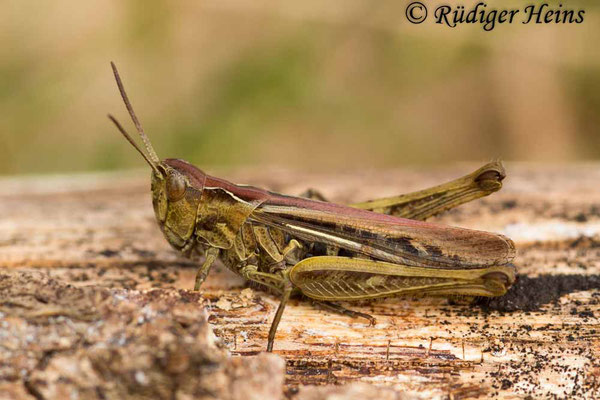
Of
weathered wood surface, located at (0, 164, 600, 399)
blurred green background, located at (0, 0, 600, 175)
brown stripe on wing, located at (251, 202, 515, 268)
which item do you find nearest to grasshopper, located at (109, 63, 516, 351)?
brown stripe on wing, located at (251, 202, 515, 268)

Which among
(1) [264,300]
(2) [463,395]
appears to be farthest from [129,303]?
(2) [463,395]

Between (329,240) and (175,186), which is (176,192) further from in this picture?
(329,240)

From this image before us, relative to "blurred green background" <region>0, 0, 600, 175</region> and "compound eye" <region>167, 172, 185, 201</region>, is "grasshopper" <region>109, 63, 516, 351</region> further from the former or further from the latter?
"blurred green background" <region>0, 0, 600, 175</region>

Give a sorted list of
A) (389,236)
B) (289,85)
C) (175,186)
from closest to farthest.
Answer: (389,236) → (175,186) → (289,85)

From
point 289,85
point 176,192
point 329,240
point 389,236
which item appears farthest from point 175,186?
point 289,85

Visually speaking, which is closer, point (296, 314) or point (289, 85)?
point (296, 314)

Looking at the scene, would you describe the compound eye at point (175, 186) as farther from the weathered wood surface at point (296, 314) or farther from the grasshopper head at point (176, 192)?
the weathered wood surface at point (296, 314)

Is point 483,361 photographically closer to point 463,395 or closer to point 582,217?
point 463,395
